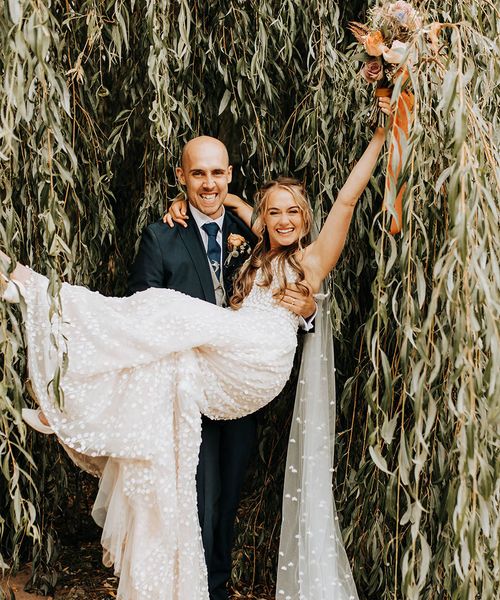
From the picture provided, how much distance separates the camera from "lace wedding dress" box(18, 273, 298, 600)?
2.25 metres

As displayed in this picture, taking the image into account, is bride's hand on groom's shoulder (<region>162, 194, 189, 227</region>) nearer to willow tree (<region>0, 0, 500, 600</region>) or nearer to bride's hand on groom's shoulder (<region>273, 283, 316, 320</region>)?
willow tree (<region>0, 0, 500, 600</region>)

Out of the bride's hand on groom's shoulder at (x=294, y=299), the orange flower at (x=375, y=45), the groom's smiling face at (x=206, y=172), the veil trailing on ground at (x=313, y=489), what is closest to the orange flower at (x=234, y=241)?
the groom's smiling face at (x=206, y=172)

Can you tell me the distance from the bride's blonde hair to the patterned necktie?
0.36 feet

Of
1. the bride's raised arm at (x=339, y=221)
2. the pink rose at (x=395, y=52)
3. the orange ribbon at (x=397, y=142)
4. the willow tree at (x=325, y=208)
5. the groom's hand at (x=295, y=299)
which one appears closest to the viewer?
the willow tree at (x=325, y=208)

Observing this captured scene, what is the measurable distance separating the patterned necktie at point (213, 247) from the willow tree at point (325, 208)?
0.89 feet

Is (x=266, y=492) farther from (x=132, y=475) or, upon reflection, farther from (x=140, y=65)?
(x=140, y=65)

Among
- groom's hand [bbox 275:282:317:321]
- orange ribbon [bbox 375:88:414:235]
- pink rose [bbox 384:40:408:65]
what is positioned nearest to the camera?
orange ribbon [bbox 375:88:414:235]

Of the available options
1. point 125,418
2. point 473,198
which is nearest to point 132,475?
point 125,418

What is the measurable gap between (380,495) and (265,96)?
1391mm

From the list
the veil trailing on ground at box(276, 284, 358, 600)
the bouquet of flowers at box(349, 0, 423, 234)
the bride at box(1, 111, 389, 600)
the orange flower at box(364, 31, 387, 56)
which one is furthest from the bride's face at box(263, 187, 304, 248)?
the orange flower at box(364, 31, 387, 56)

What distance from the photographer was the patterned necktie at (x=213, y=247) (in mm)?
2650

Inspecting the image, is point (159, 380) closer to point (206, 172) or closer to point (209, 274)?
point (209, 274)

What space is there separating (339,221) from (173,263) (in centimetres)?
58

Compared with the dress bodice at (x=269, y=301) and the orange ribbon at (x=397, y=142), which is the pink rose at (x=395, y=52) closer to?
the orange ribbon at (x=397, y=142)
